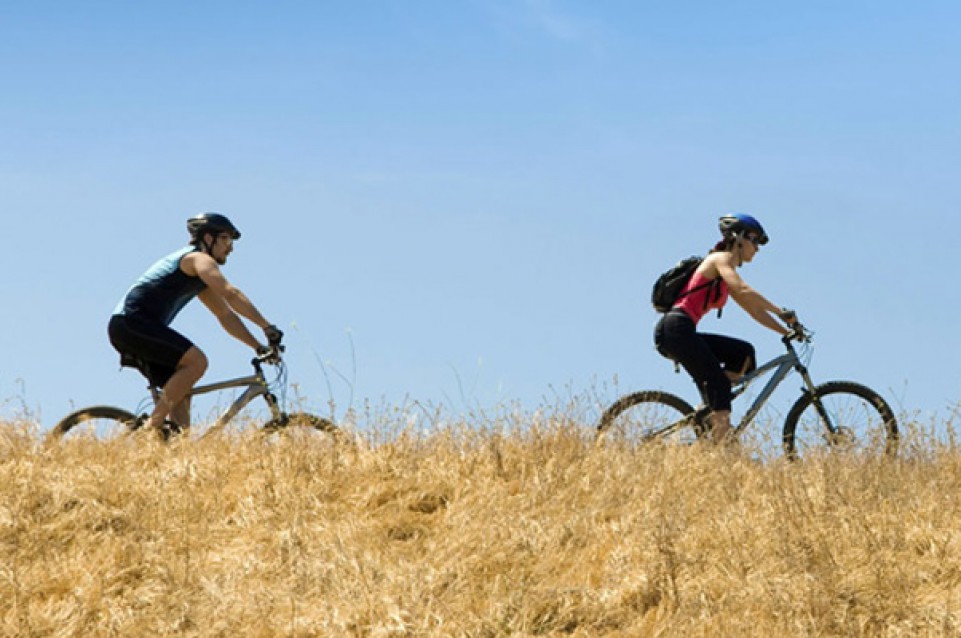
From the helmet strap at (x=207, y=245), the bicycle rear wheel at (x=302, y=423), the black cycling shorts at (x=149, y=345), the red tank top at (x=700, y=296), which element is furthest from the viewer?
the red tank top at (x=700, y=296)

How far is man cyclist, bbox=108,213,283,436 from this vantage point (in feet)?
36.8

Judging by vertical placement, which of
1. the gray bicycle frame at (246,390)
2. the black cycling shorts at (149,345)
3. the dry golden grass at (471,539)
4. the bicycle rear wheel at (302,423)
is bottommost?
the dry golden grass at (471,539)

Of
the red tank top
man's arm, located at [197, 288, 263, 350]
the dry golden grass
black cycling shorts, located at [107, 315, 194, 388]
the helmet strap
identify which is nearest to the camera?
the dry golden grass

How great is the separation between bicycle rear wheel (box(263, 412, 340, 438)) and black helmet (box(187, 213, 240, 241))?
6.34ft

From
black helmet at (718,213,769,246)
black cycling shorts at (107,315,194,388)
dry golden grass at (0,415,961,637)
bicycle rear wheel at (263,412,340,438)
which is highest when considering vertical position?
black helmet at (718,213,769,246)

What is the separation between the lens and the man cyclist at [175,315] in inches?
441

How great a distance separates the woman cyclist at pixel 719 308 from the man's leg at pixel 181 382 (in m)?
4.50

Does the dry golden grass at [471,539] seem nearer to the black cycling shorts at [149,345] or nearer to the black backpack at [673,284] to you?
the black cycling shorts at [149,345]

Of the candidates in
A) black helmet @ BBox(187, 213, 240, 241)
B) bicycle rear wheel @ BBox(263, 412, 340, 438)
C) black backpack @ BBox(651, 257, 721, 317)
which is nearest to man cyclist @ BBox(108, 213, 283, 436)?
black helmet @ BBox(187, 213, 240, 241)

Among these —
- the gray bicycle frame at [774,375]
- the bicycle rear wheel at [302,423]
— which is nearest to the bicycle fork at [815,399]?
the gray bicycle frame at [774,375]

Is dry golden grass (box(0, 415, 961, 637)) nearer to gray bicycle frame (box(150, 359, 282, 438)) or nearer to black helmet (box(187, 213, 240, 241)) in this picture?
gray bicycle frame (box(150, 359, 282, 438))

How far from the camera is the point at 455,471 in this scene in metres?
9.75

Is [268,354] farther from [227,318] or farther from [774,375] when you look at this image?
[774,375]

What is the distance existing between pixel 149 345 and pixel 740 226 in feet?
19.3
